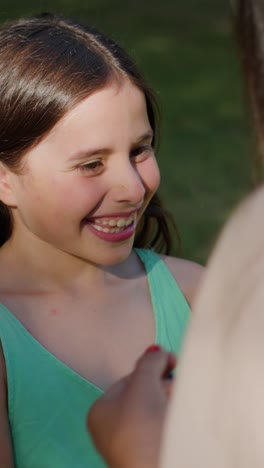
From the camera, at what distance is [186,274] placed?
2564 millimetres

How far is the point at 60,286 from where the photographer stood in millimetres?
2334

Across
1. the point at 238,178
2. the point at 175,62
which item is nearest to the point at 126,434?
the point at 238,178

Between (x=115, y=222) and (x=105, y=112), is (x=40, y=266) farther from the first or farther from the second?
(x=105, y=112)

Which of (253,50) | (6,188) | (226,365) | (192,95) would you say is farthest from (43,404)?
(192,95)

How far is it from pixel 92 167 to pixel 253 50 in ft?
3.33

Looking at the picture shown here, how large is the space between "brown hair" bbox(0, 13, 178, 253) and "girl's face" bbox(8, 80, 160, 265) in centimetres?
3

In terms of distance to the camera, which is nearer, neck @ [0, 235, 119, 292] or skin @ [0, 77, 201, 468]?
skin @ [0, 77, 201, 468]

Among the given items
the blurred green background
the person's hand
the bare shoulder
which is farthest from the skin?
the blurred green background

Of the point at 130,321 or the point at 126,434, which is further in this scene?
the point at 130,321

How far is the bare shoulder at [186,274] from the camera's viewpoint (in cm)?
252

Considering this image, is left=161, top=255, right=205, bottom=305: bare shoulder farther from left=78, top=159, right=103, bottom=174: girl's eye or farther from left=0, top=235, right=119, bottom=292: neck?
left=78, top=159, right=103, bottom=174: girl's eye

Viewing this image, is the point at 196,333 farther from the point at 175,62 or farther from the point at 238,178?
the point at 175,62

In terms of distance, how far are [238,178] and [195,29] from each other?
137 inches

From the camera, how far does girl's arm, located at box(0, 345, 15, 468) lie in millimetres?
2023
